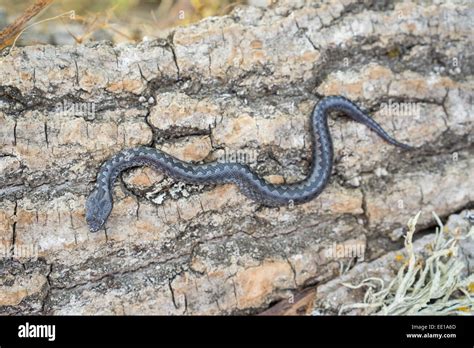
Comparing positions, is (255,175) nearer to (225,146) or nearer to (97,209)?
(225,146)

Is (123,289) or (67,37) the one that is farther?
(67,37)

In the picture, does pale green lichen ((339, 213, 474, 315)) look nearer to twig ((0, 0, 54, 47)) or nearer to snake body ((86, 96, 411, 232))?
snake body ((86, 96, 411, 232))

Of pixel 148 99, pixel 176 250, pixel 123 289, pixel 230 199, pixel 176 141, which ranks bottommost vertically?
pixel 123 289

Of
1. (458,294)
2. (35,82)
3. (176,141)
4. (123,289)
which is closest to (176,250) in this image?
(123,289)

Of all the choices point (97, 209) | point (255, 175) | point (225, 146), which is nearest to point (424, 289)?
point (255, 175)

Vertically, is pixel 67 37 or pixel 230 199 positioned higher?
pixel 67 37
